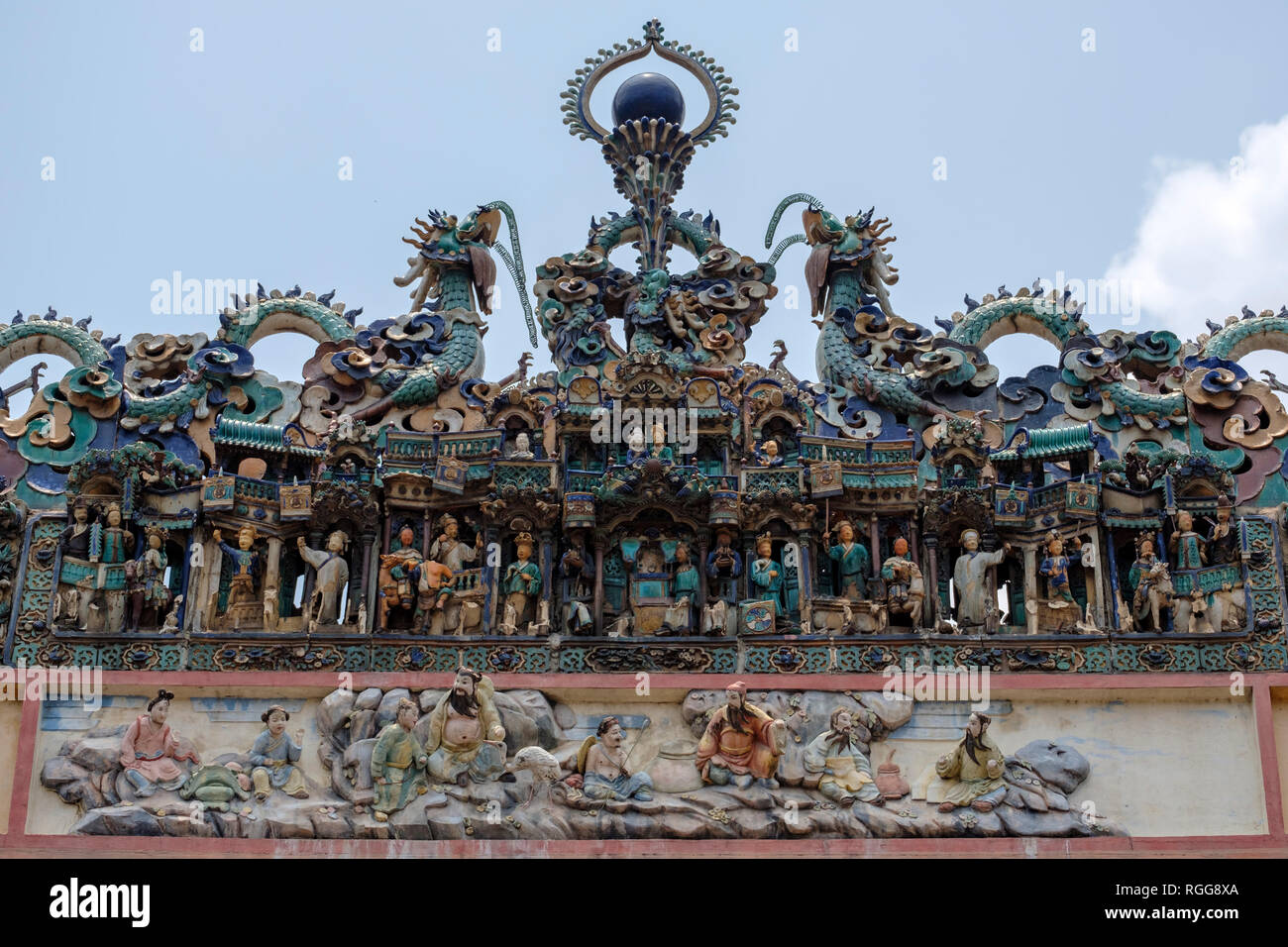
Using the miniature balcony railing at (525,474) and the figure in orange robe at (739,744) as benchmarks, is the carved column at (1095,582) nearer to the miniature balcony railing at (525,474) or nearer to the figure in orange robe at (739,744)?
the figure in orange robe at (739,744)

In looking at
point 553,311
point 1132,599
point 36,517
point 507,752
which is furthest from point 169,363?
point 1132,599

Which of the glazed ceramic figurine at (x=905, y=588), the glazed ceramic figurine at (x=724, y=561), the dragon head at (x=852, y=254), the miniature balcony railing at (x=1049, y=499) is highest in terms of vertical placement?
the dragon head at (x=852, y=254)

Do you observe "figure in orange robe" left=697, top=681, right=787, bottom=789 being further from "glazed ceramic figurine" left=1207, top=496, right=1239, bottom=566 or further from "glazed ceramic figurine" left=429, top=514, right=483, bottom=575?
"glazed ceramic figurine" left=1207, top=496, right=1239, bottom=566

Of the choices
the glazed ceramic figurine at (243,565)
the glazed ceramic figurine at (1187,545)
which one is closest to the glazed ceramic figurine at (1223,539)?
the glazed ceramic figurine at (1187,545)

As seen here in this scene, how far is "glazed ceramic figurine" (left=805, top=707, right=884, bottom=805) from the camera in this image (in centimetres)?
2122

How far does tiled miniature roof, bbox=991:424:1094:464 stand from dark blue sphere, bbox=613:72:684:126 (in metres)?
5.61

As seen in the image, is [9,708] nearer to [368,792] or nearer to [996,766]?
[368,792]

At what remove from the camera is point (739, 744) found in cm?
2138

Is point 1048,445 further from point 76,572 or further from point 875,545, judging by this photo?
point 76,572

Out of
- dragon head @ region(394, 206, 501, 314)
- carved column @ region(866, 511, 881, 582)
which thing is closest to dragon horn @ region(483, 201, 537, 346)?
dragon head @ region(394, 206, 501, 314)

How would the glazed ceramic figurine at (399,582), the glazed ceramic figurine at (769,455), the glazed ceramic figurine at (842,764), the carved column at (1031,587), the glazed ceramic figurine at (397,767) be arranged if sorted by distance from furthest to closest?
the glazed ceramic figurine at (769,455) < the carved column at (1031,587) < the glazed ceramic figurine at (399,582) < the glazed ceramic figurine at (842,764) < the glazed ceramic figurine at (397,767)

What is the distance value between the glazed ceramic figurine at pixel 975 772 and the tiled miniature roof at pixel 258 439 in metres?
6.87

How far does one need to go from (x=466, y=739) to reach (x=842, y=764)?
3457mm

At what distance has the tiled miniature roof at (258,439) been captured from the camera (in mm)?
22984
